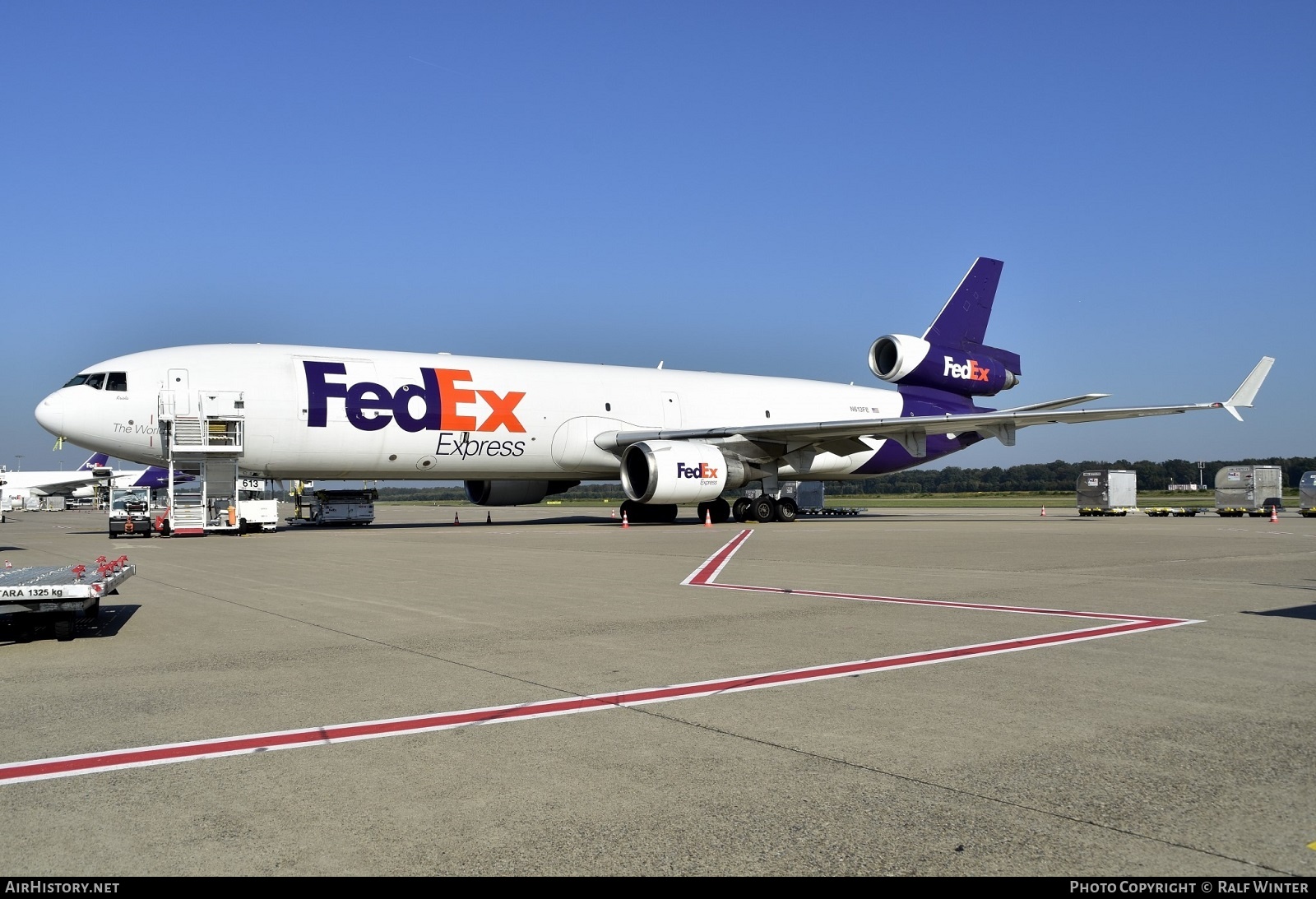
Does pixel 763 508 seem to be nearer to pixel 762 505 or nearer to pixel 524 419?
pixel 762 505

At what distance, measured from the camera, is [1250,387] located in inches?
948

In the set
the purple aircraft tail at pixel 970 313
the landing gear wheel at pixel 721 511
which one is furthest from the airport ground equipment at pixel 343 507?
the purple aircraft tail at pixel 970 313

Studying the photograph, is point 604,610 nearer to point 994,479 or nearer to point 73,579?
point 73,579

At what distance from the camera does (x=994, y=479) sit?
110188 millimetres

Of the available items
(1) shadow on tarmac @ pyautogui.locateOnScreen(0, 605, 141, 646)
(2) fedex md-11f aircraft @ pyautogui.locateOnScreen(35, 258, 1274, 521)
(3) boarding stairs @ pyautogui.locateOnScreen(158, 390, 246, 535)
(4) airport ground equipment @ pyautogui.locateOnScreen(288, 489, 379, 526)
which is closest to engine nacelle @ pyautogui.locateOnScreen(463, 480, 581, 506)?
(2) fedex md-11f aircraft @ pyautogui.locateOnScreen(35, 258, 1274, 521)

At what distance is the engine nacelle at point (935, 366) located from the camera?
33.5m

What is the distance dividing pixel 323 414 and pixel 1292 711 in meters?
22.1

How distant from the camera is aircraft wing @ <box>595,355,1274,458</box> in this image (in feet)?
83.4

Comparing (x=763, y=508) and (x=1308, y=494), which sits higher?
→ (x=763, y=508)

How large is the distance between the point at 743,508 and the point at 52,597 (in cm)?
2322

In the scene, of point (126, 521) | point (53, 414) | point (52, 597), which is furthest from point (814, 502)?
point (52, 597)

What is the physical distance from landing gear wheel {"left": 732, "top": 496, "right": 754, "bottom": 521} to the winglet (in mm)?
12560

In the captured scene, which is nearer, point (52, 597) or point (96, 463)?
point (52, 597)

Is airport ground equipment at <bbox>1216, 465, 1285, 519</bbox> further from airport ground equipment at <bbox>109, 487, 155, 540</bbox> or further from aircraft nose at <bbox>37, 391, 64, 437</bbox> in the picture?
aircraft nose at <bbox>37, 391, 64, 437</bbox>
